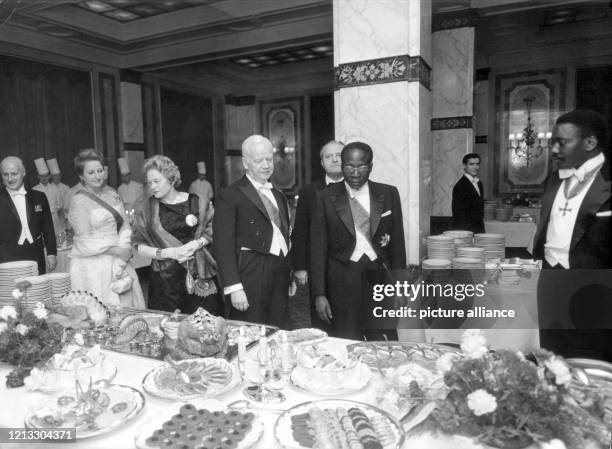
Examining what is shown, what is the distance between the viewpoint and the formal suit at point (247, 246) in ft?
7.81

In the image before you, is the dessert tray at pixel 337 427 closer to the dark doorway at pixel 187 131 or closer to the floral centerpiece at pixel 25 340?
the floral centerpiece at pixel 25 340

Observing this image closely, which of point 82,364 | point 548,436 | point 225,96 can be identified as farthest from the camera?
point 225,96

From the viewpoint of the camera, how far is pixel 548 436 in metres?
1.05

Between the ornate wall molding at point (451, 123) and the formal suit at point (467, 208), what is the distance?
198 centimetres

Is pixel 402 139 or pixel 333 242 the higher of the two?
pixel 402 139

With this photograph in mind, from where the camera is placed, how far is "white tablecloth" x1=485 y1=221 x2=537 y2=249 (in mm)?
5668

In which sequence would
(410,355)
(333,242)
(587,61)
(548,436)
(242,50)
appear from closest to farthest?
1. (548,436)
2. (410,355)
3. (333,242)
4. (242,50)
5. (587,61)

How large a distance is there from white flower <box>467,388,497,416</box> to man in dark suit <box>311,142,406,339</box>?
4.55 feet

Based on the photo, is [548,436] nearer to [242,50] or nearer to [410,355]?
[410,355]

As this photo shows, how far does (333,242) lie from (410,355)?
0.94 meters

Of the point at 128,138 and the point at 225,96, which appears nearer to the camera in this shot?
the point at 128,138

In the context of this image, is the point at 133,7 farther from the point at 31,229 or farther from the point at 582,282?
the point at 582,282

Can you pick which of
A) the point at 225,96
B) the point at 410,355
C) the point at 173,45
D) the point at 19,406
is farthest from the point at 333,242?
the point at 225,96

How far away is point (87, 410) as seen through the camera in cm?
130
